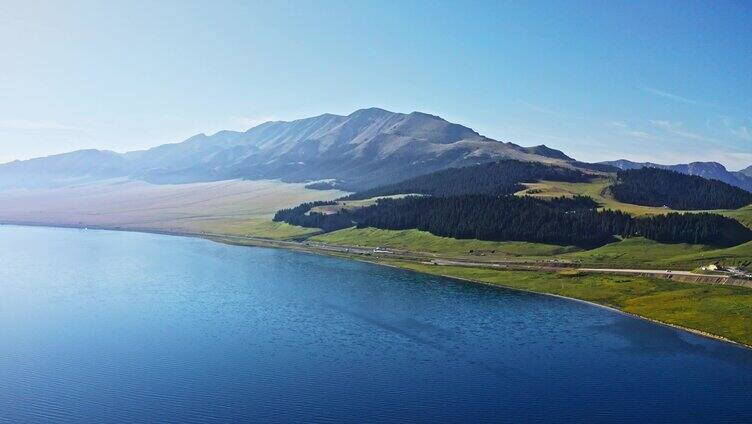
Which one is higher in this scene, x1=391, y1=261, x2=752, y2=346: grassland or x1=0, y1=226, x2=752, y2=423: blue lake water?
x1=391, y1=261, x2=752, y2=346: grassland

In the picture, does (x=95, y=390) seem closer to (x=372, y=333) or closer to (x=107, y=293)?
(x=372, y=333)

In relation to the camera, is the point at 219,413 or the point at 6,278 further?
the point at 6,278

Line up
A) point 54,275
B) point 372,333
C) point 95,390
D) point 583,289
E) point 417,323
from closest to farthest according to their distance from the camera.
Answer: point 95,390 < point 372,333 < point 417,323 < point 583,289 < point 54,275

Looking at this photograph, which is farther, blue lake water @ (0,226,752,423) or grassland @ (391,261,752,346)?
grassland @ (391,261,752,346)

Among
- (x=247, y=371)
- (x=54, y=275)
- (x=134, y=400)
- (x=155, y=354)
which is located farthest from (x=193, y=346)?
(x=54, y=275)

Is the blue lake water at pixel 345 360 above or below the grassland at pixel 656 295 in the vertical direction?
below
